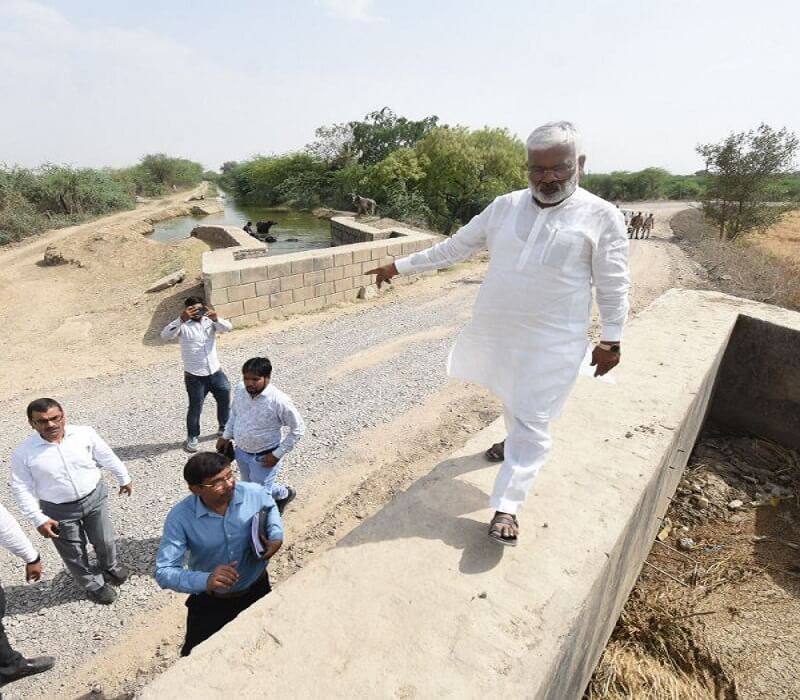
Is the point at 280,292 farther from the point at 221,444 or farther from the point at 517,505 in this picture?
the point at 517,505

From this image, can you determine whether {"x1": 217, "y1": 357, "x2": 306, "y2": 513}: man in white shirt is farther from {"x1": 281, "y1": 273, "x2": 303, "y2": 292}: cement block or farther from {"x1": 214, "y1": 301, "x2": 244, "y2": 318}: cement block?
{"x1": 281, "y1": 273, "x2": 303, "y2": 292}: cement block

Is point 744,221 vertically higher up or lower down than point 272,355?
higher up

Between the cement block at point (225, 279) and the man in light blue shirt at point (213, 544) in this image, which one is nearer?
the man in light blue shirt at point (213, 544)

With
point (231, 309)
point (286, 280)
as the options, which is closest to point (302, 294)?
point (286, 280)

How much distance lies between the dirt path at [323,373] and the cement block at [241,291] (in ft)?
1.83

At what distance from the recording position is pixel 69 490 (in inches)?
109

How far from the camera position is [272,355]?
677 centimetres

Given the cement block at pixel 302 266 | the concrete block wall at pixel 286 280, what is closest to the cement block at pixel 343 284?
the concrete block wall at pixel 286 280

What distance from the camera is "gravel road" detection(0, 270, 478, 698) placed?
292 centimetres

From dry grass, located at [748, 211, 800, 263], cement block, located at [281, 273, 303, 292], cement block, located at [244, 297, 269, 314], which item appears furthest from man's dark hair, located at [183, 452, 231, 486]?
dry grass, located at [748, 211, 800, 263]

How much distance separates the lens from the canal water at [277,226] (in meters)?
16.9

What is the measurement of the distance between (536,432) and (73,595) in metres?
3.06

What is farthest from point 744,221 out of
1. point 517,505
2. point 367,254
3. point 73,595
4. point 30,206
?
point 30,206

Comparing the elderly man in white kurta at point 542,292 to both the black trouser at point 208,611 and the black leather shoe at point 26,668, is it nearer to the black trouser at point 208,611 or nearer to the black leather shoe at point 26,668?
the black trouser at point 208,611
